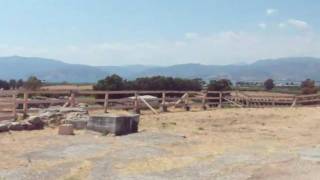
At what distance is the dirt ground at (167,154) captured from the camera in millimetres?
10930

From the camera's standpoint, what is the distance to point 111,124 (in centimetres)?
1767

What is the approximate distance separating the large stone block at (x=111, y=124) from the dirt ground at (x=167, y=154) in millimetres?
341

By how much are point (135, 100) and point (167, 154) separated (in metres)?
14.1

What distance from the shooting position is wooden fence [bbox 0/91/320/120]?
861 inches

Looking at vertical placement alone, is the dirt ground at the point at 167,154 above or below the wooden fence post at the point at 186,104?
below

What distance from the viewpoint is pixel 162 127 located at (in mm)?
20469

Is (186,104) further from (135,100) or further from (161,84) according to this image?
(161,84)

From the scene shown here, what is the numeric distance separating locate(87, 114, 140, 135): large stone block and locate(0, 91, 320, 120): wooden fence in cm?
407

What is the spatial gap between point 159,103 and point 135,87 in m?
41.0

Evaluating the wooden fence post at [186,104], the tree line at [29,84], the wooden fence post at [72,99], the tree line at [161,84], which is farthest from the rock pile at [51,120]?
the tree line at [161,84]

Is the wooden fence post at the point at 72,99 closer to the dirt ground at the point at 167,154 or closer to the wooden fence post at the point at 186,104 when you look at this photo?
the dirt ground at the point at 167,154

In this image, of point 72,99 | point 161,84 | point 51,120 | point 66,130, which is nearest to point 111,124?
point 66,130

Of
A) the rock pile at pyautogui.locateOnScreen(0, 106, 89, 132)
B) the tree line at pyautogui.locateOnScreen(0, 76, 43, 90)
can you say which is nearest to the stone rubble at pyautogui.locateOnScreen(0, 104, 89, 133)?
the rock pile at pyautogui.locateOnScreen(0, 106, 89, 132)

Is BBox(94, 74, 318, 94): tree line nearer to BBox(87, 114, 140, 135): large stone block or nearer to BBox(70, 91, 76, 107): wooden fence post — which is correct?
BBox(70, 91, 76, 107): wooden fence post
